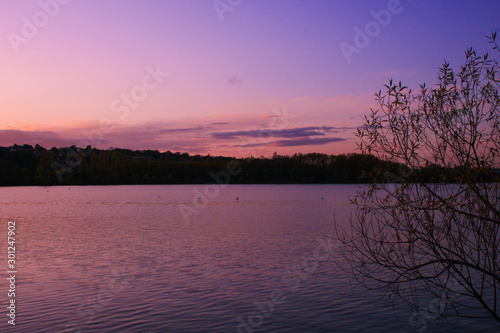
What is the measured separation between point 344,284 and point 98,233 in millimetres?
18884

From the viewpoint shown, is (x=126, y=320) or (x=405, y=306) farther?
(x=405, y=306)

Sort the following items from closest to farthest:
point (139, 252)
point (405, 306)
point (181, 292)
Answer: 1. point (405, 306)
2. point (181, 292)
3. point (139, 252)

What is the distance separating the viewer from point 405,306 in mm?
11852

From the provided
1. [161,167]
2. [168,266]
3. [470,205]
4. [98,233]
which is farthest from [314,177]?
[470,205]

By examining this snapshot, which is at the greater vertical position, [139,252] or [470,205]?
[470,205]

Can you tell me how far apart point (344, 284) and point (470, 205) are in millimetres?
7522

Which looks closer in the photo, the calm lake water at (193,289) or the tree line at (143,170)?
the calm lake water at (193,289)

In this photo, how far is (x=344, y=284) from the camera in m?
13.9

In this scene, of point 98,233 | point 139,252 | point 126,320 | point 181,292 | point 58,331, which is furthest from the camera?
point 98,233

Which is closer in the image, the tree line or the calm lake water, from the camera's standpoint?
the calm lake water

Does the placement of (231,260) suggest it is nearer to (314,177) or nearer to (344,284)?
(344,284)

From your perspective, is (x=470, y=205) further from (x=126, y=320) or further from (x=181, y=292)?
(x=181, y=292)

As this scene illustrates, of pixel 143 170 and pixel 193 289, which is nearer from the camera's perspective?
pixel 193 289

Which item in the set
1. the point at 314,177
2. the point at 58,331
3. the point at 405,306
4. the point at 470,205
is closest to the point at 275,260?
the point at 405,306
